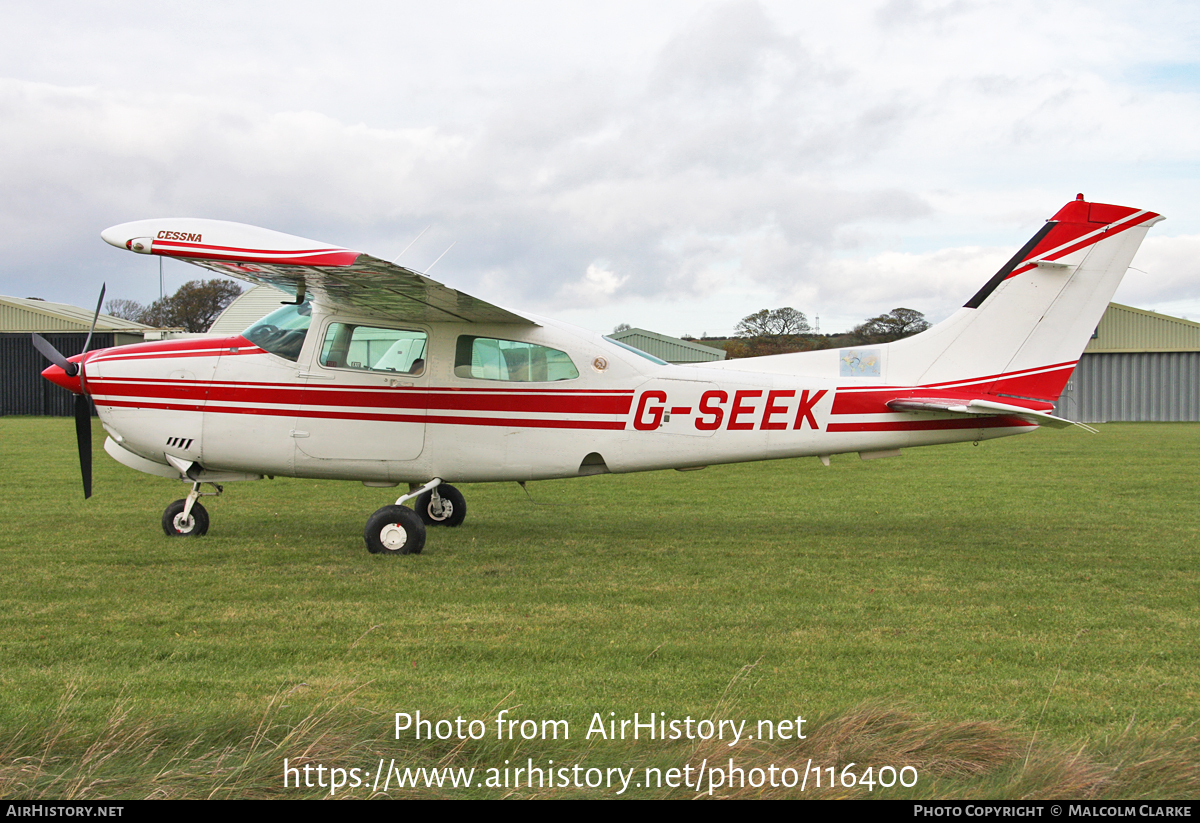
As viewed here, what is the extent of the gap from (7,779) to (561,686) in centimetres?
230

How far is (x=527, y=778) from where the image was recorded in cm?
321

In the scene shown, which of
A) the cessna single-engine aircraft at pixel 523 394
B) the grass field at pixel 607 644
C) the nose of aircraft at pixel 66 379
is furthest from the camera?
the nose of aircraft at pixel 66 379

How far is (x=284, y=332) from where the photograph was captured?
869 cm

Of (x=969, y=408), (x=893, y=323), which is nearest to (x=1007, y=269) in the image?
(x=969, y=408)

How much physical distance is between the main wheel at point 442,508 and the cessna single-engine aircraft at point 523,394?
133 centimetres

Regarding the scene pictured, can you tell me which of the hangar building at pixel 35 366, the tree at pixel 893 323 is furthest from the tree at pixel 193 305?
the tree at pixel 893 323

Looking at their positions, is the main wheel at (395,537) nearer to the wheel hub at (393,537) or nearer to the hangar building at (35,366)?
the wheel hub at (393,537)

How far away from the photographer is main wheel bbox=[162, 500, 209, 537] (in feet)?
29.3

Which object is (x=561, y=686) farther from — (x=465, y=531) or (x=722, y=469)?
(x=722, y=469)

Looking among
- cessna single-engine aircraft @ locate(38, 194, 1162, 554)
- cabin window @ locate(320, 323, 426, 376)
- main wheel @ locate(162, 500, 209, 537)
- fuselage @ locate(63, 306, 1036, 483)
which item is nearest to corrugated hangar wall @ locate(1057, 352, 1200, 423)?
cessna single-engine aircraft @ locate(38, 194, 1162, 554)

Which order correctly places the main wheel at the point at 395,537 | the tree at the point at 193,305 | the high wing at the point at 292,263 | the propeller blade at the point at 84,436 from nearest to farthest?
the high wing at the point at 292,263 < the main wheel at the point at 395,537 < the propeller blade at the point at 84,436 < the tree at the point at 193,305

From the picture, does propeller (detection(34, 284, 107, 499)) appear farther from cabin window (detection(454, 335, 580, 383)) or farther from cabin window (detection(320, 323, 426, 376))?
cabin window (detection(454, 335, 580, 383))

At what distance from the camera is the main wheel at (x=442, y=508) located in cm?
1002
